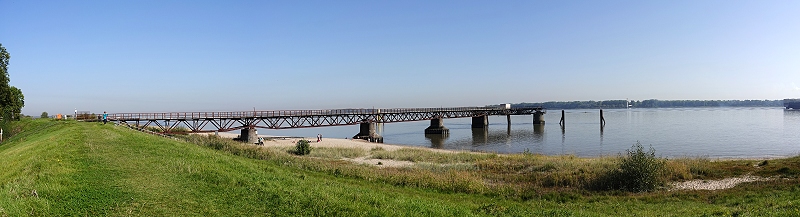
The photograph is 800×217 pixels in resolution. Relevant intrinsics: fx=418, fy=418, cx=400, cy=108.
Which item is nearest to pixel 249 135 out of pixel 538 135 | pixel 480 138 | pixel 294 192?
pixel 480 138

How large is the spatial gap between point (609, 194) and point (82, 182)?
16989mm

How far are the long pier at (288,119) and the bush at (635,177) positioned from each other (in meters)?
41.0

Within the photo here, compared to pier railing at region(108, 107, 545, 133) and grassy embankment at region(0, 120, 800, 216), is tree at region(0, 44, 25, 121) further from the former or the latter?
grassy embankment at region(0, 120, 800, 216)

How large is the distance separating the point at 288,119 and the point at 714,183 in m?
55.2

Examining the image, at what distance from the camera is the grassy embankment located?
9.02m

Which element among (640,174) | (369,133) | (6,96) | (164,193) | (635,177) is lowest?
(369,133)

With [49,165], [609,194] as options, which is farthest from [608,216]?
[49,165]

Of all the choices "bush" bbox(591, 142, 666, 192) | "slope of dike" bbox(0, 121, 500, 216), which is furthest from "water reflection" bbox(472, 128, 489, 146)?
"slope of dike" bbox(0, 121, 500, 216)

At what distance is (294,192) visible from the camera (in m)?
10.8

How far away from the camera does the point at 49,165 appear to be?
12516mm

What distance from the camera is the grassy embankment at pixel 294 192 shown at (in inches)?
355

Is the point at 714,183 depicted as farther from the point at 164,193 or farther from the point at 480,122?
the point at 480,122

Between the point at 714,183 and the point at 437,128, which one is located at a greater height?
the point at 714,183

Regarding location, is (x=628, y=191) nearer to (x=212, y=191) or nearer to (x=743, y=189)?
(x=743, y=189)
